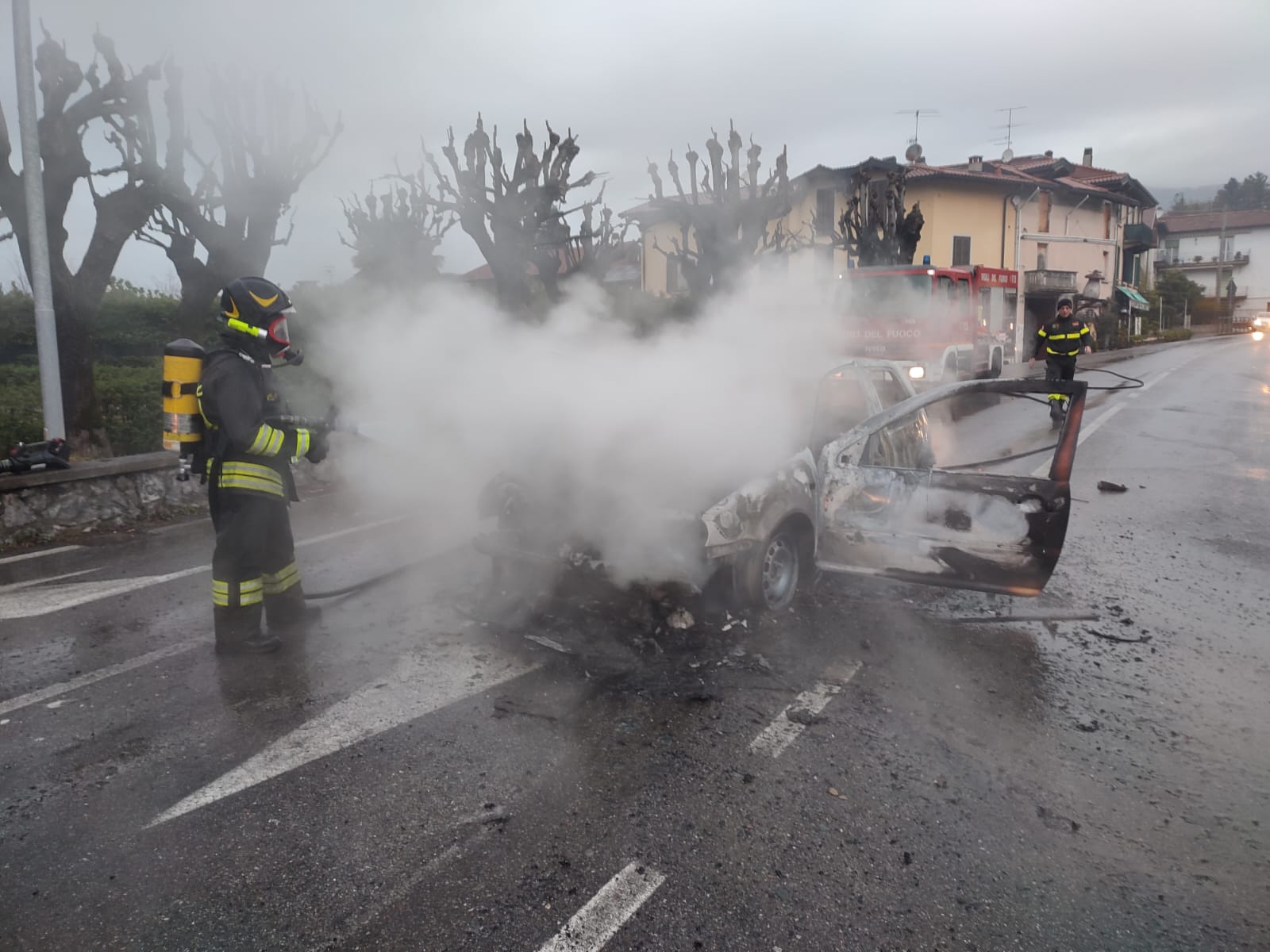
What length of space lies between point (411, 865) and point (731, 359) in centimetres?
471

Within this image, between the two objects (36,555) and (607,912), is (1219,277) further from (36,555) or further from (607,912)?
(607,912)

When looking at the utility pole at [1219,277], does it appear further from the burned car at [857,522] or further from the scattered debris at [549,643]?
the scattered debris at [549,643]

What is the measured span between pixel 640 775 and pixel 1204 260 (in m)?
85.0

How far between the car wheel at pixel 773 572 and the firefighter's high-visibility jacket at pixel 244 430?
259 centimetres

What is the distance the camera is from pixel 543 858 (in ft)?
9.18

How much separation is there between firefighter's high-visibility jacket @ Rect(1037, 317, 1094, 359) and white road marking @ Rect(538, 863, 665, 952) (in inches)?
424

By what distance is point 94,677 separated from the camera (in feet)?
14.1

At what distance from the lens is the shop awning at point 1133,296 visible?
43.8 m

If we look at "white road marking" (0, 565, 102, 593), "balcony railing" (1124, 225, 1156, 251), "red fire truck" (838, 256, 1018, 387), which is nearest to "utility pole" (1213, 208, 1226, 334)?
"balcony railing" (1124, 225, 1156, 251)

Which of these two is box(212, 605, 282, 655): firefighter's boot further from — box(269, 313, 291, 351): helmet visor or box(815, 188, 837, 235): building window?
box(815, 188, 837, 235): building window

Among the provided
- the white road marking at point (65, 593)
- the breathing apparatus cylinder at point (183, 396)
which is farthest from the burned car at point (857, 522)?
the white road marking at point (65, 593)

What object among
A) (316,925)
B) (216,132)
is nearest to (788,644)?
(316,925)

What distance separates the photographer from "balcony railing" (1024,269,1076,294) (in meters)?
36.7

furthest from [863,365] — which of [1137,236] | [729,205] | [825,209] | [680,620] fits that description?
[1137,236]
